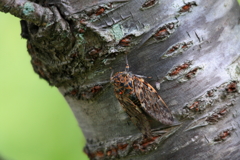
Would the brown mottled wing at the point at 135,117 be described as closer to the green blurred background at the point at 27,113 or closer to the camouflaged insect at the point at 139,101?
the camouflaged insect at the point at 139,101

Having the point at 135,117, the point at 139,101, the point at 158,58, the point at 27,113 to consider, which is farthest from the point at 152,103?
the point at 27,113

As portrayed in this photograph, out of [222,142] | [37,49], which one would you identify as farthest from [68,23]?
[222,142]

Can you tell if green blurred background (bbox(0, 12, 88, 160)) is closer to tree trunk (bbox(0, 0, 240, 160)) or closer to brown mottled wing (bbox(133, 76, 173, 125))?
brown mottled wing (bbox(133, 76, 173, 125))

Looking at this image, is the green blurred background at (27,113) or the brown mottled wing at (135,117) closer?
the brown mottled wing at (135,117)

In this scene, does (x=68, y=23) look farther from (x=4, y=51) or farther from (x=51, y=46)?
(x=4, y=51)

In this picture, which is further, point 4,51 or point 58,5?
point 4,51

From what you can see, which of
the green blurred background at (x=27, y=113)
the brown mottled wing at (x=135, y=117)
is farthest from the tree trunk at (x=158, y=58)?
the green blurred background at (x=27, y=113)

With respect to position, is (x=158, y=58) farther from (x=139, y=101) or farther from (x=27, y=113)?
(x=27, y=113)
